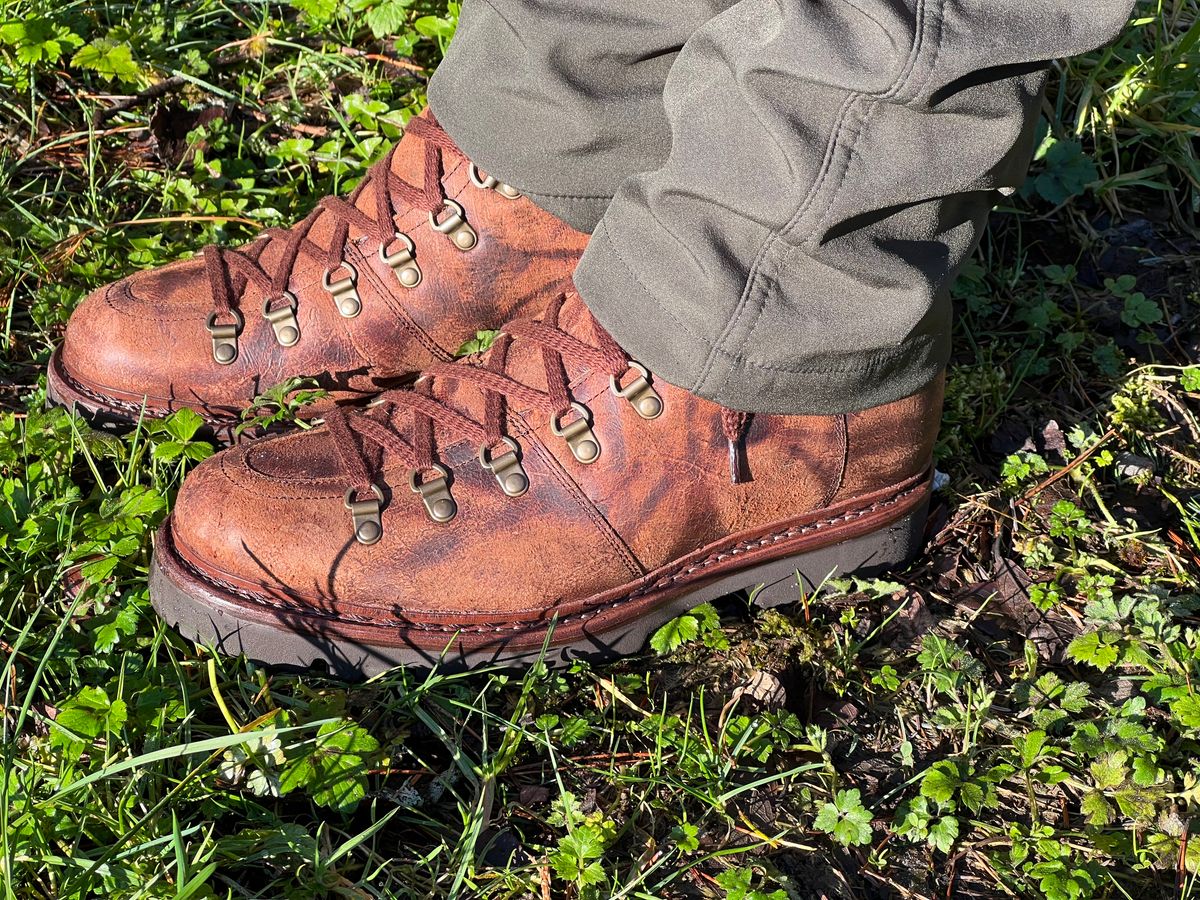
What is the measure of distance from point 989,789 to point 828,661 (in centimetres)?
34

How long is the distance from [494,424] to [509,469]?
0.08m

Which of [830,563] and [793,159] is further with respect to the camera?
[830,563]

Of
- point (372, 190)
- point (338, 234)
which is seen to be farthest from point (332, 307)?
point (372, 190)

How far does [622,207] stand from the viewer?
5.57 ft

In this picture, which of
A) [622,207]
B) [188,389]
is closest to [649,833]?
[622,207]

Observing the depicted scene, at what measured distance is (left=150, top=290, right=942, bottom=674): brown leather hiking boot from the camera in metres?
1.82

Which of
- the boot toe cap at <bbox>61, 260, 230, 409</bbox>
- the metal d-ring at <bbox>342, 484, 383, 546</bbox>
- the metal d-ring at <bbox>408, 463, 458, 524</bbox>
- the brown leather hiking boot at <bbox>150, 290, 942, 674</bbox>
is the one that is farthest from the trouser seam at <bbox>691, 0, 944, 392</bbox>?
the boot toe cap at <bbox>61, 260, 230, 409</bbox>

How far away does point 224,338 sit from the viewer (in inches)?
88.7

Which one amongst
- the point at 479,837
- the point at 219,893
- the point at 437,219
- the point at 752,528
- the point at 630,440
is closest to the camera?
the point at 219,893

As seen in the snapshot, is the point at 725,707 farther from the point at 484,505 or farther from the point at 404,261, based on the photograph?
the point at 404,261

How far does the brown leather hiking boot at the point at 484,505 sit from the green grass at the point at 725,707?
0.34 ft

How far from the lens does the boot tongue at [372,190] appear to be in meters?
2.24

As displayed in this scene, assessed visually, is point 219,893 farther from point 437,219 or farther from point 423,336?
point 437,219

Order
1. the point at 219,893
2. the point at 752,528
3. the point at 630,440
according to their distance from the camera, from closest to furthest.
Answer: the point at 219,893 → the point at 630,440 → the point at 752,528
